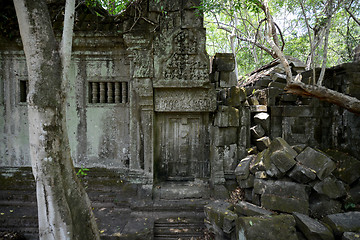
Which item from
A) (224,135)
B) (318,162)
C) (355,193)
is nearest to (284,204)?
(318,162)

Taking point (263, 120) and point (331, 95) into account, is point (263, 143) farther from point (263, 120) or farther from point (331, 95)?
point (331, 95)

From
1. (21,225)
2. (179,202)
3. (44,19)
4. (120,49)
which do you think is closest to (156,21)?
(120,49)

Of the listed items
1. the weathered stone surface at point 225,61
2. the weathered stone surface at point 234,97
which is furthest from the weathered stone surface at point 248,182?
the weathered stone surface at point 225,61

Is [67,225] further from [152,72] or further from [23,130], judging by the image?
[23,130]

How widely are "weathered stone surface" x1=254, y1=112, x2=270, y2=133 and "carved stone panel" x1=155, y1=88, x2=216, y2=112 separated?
5.92 ft

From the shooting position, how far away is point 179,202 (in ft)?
14.7

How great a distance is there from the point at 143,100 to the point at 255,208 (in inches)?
128

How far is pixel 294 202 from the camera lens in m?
3.53

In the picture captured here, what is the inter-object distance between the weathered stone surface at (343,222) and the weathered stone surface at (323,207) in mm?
157

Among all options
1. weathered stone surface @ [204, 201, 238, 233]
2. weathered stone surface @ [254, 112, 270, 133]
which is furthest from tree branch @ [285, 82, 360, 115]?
weathered stone surface @ [204, 201, 238, 233]

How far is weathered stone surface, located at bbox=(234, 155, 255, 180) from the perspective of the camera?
4359 millimetres

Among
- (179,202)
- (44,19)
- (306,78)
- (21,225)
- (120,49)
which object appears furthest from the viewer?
(306,78)

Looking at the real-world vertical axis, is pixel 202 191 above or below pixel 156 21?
below

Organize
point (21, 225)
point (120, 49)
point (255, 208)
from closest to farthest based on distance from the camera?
point (255, 208) < point (21, 225) < point (120, 49)
